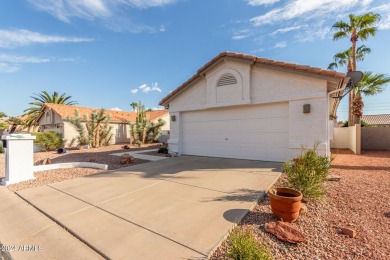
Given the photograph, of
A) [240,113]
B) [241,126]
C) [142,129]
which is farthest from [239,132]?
[142,129]

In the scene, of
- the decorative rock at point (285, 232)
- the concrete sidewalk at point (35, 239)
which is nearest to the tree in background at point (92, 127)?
the concrete sidewalk at point (35, 239)

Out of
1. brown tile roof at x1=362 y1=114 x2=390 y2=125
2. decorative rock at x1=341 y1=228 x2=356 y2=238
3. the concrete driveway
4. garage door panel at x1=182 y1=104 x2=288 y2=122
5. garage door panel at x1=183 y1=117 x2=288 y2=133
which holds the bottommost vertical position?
the concrete driveway

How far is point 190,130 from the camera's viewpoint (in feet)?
34.6

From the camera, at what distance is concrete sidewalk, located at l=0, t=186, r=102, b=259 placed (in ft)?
8.85

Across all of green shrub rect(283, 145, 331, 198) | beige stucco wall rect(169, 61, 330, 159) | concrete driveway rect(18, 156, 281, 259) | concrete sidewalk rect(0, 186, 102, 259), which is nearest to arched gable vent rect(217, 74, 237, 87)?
beige stucco wall rect(169, 61, 330, 159)

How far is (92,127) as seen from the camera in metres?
17.8

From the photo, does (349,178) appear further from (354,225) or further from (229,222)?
(229,222)

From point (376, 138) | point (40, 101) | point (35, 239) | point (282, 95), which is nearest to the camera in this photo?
point (35, 239)

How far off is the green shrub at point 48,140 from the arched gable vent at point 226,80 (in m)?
15.9

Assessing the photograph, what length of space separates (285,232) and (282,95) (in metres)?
6.03

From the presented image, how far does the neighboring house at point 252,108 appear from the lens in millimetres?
6945

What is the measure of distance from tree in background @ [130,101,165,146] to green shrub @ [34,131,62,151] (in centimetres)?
648

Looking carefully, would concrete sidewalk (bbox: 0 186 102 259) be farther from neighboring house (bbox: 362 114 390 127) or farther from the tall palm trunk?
neighboring house (bbox: 362 114 390 127)

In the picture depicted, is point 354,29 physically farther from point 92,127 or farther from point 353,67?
point 92,127
